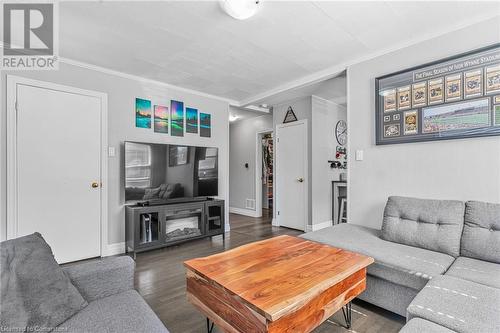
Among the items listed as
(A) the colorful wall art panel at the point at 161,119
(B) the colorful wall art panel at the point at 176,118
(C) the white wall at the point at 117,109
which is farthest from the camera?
(B) the colorful wall art panel at the point at 176,118

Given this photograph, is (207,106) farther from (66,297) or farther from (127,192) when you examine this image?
(66,297)

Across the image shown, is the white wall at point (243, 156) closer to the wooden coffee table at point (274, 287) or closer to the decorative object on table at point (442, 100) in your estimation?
the decorative object on table at point (442, 100)

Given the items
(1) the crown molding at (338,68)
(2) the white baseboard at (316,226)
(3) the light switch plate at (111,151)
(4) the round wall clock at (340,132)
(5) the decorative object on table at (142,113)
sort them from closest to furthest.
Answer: (1) the crown molding at (338,68)
(3) the light switch plate at (111,151)
(5) the decorative object on table at (142,113)
(2) the white baseboard at (316,226)
(4) the round wall clock at (340,132)

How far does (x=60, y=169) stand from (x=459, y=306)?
3.66 meters

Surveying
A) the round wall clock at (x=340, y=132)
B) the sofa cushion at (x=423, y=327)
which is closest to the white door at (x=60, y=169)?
the sofa cushion at (x=423, y=327)

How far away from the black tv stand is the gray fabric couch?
1744 mm

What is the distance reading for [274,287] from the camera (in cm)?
129

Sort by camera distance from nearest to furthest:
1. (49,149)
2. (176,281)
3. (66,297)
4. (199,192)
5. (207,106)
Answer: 1. (66,297)
2. (176,281)
3. (49,149)
4. (199,192)
5. (207,106)

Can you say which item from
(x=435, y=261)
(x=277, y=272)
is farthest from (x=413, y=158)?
(x=277, y=272)

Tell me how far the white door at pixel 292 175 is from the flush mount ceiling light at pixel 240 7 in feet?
8.60

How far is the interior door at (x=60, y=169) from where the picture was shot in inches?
105

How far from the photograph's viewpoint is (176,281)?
2.44m

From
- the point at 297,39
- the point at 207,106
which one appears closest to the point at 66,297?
the point at 297,39

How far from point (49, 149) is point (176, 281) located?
2.06m
